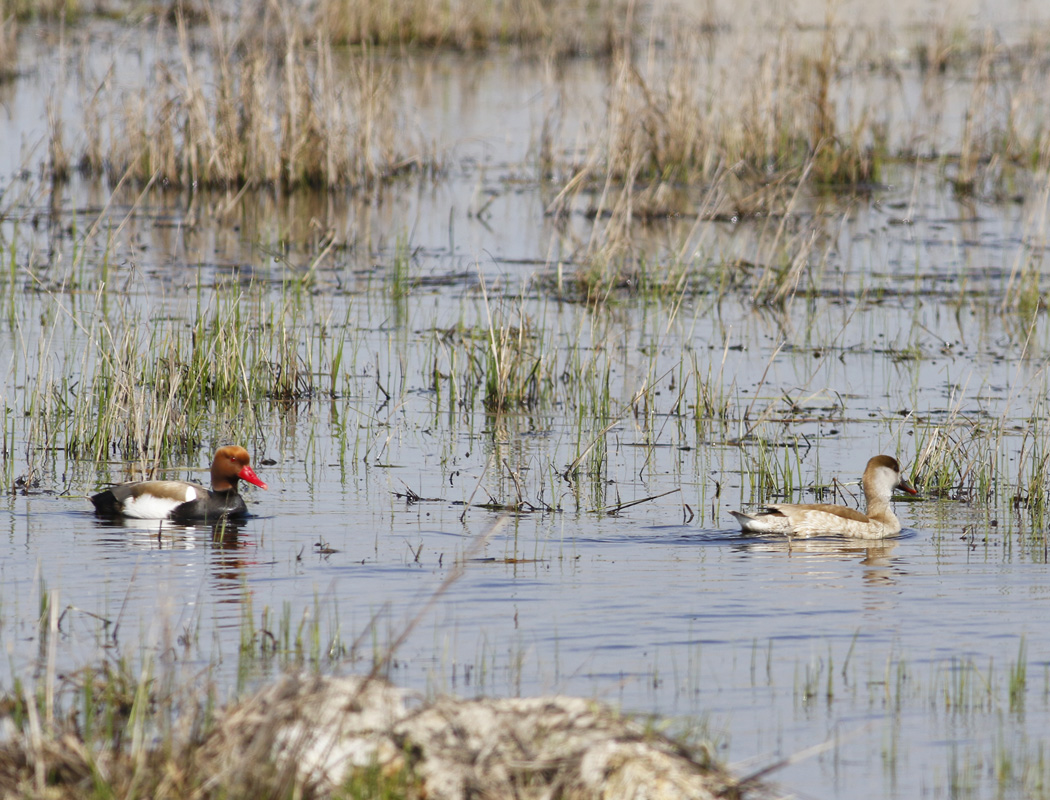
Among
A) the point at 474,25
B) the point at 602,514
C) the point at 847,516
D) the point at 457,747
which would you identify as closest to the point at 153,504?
the point at 602,514

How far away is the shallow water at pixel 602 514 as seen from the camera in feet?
20.9

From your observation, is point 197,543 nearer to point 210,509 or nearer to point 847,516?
point 210,509

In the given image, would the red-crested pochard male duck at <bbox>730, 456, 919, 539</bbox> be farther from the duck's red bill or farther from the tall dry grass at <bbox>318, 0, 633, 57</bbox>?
the tall dry grass at <bbox>318, 0, 633, 57</bbox>

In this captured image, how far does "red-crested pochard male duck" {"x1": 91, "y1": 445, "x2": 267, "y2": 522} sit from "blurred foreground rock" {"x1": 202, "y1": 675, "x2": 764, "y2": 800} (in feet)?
13.9

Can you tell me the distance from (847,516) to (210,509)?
353 centimetres

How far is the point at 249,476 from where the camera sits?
31.4ft

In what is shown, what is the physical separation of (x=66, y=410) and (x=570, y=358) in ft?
12.5

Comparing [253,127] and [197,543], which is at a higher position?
[253,127]

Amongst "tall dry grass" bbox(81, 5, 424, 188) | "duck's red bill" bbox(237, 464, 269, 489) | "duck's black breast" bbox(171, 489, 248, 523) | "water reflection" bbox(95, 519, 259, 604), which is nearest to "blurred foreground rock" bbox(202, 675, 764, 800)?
"water reflection" bbox(95, 519, 259, 604)

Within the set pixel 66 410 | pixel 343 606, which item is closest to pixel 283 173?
pixel 66 410

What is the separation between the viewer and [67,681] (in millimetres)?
5598

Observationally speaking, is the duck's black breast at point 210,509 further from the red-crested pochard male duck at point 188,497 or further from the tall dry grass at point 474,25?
the tall dry grass at point 474,25

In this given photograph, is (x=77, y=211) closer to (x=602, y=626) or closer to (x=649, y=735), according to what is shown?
(x=602, y=626)

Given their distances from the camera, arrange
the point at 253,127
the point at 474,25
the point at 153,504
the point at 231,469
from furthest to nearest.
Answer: the point at 474,25 < the point at 253,127 < the point at 231,469 < the point at 153,504
